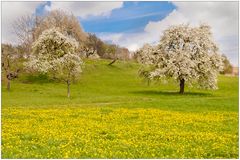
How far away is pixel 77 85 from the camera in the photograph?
268ft

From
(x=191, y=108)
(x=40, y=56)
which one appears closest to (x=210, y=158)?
(x=191, y=108)

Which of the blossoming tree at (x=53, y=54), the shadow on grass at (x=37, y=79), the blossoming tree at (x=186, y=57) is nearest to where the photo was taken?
the blossoming tree at (x=186, y=57)

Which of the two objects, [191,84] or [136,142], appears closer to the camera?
[136,142]

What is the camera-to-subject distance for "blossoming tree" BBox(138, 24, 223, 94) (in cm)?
6638

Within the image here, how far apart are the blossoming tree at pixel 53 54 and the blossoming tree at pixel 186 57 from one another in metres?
Answer: 12.6

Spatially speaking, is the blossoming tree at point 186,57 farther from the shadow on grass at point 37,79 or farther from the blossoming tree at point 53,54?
the shadow on grass at point 37,79

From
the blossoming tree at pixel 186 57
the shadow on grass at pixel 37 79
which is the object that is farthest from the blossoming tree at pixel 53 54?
the blossoming tree at pixel 186 57

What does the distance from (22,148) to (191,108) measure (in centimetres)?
2722

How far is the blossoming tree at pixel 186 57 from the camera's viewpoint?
66.4m

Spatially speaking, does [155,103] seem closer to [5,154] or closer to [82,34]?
[5,154]

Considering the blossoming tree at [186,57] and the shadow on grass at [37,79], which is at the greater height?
the blossoming tree at [186,57]

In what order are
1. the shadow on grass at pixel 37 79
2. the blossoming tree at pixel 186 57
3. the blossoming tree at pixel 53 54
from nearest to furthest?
the blossoming tree at pixel 186 57 < the blossoming tree at pixel 53 54 < the shadow on grass at pixel 37 79

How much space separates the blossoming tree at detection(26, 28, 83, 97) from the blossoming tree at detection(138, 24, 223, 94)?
41.4 ft

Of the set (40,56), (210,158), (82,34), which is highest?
(82,34)
